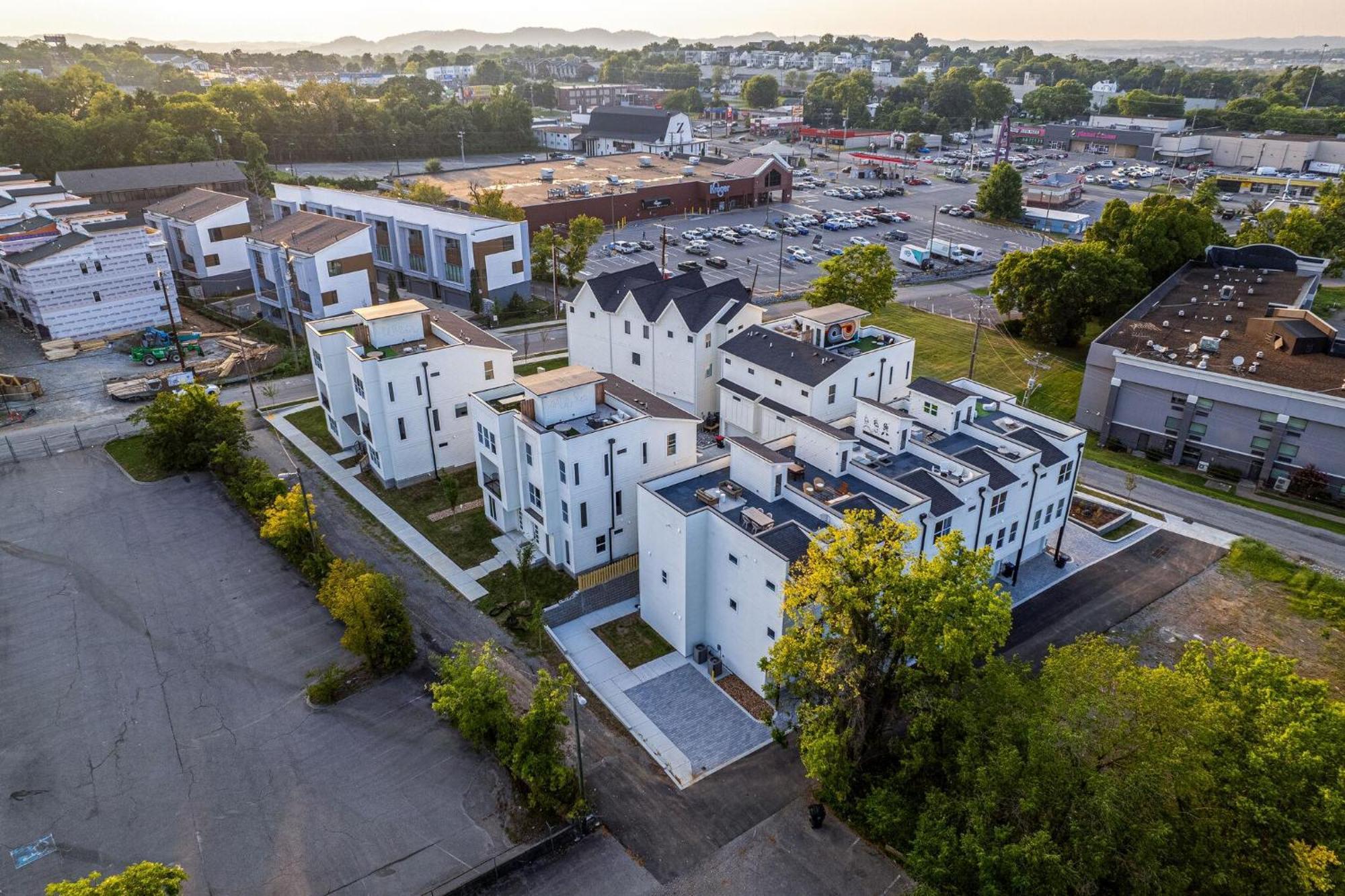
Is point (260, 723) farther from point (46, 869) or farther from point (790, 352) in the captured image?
point (790, 352)

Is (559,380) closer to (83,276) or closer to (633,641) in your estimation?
(633,641)

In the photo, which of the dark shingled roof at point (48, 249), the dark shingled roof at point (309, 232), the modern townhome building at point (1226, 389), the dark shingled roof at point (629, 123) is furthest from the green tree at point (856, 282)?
the dark shingled roof at point (629, 123)

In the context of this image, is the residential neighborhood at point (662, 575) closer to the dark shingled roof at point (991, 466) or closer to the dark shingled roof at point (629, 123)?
the dark shingled roof at point (991, 466)

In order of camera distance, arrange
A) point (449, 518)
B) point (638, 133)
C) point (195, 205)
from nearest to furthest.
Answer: point (449, 518) → point (195, 205) → point (638, 133)

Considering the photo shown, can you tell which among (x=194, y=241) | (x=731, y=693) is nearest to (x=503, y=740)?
(x=731, y=693)

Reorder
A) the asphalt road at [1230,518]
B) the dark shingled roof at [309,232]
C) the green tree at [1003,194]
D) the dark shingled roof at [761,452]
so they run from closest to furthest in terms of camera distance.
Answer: the dark shingled roof at [761,452] < the asphalt road at [1230,518] < the dark shingled roof at [309,232] < the green tree at [1003,194]

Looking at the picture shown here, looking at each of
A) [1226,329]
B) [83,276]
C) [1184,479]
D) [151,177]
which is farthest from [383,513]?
[151,177]
